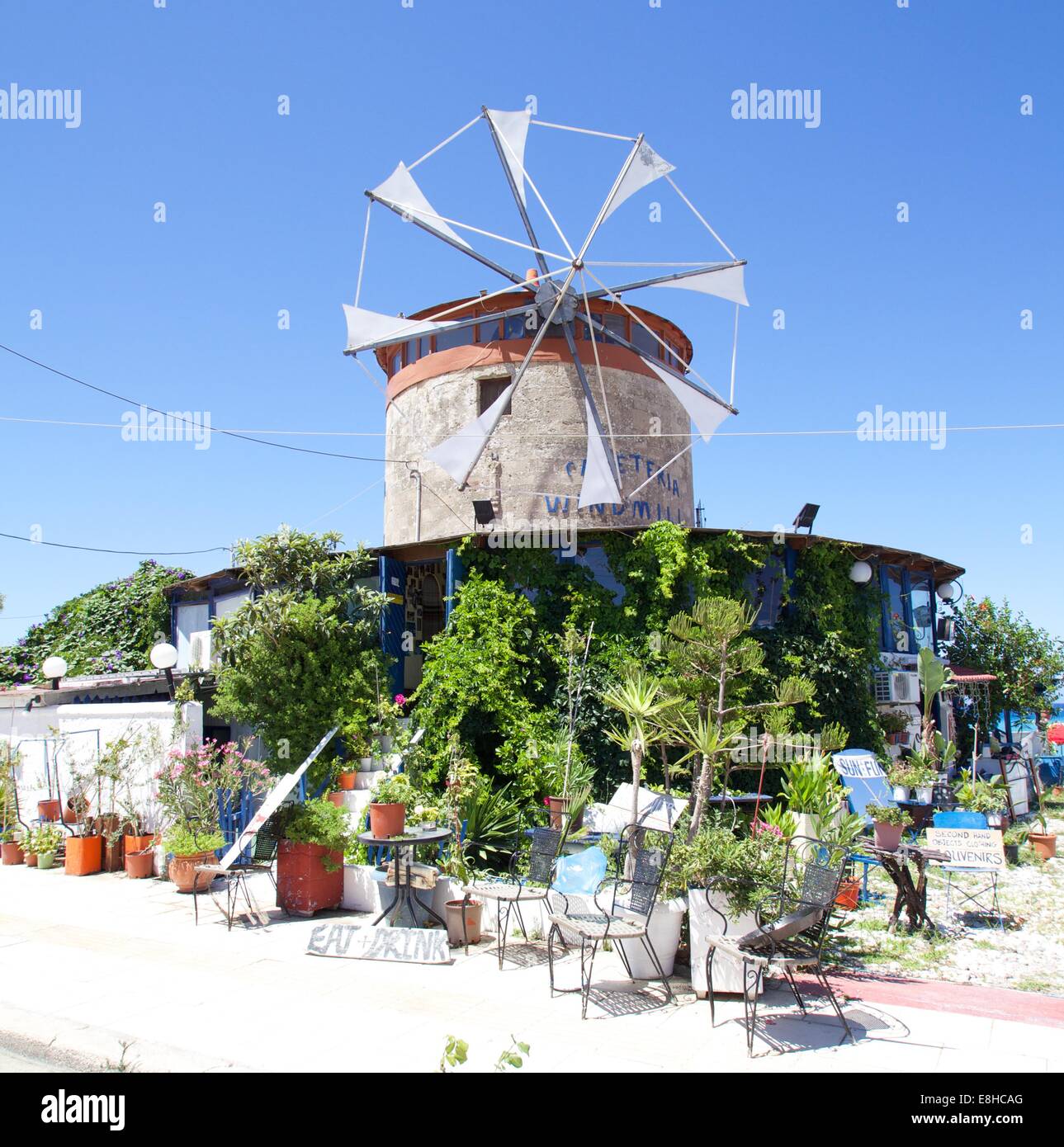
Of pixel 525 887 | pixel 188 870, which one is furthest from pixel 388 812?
pixel 188 870

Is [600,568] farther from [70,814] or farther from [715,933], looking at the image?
[70,814]

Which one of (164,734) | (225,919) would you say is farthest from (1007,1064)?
(164,734)

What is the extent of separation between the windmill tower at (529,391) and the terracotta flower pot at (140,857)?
874 centimetres

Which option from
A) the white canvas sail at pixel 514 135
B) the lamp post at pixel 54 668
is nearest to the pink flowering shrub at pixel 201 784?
the lamp post at pixel 54 668

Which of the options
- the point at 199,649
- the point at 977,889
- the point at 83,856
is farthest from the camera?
the point at 199,649

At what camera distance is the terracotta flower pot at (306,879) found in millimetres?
9320

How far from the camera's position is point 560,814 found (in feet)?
35.3

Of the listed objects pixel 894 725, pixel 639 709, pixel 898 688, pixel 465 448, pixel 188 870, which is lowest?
pixel 188 870

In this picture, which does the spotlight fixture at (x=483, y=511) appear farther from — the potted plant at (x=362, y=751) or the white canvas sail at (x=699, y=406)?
the potted plant at (x=362, y=751)

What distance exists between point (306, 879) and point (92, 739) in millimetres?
6073

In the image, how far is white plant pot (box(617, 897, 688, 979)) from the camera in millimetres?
6883

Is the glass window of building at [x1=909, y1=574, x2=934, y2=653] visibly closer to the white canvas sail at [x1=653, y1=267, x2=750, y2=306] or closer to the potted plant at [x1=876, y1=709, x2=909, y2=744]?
the potted plant at [x1=876, y1=709, x2=909, y2=744]

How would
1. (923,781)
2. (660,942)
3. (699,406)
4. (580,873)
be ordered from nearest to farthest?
(660,942), (580,873), (923,781), (699,406)

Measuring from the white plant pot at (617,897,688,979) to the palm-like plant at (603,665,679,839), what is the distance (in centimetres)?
102
